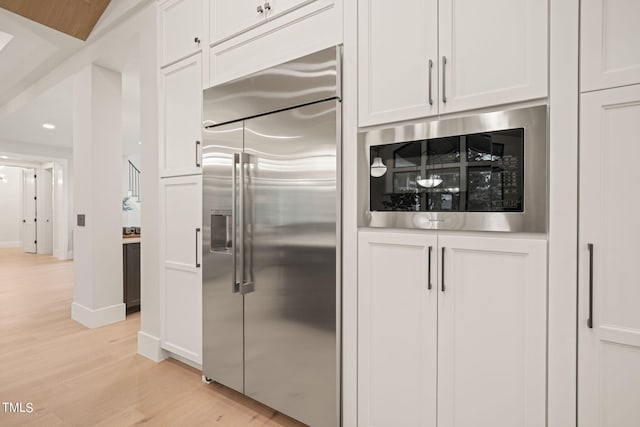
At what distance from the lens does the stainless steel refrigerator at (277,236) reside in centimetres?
169

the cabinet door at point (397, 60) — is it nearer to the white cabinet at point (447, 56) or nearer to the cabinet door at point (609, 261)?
the white cabinet at point (447, 56)

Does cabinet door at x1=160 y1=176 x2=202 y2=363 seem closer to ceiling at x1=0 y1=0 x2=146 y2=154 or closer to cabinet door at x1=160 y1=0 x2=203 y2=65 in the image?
cabinet door at x1=160 y1=0 x2=203 y2=65

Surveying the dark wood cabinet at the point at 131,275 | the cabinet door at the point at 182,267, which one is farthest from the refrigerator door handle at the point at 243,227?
the dark wood cabinet at the point at 131,275

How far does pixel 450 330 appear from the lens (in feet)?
4.60

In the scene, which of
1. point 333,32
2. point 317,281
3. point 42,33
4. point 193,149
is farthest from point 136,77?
point 317,281

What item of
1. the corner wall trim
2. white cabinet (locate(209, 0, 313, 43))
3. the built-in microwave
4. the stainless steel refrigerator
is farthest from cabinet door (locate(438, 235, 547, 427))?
the corner wall trim

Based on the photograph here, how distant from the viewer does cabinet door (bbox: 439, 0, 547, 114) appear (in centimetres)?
122

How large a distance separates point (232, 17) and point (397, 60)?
1.21m

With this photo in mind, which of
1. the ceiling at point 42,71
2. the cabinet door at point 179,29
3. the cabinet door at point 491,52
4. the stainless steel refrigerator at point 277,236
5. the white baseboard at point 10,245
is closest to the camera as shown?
the cabinet door at point 491,52

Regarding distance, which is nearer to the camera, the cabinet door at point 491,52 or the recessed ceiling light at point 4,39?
the cabinet door at point 491,52

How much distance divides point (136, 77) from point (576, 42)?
418 centimetres

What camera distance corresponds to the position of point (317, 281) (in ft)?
5.71

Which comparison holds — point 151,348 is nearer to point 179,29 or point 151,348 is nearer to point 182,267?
point 182,267

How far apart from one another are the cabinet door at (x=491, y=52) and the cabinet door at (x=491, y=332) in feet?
1.86
